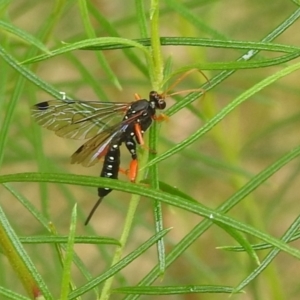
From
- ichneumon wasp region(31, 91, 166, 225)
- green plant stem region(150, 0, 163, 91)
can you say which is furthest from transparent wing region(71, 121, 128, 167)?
green plant stem region(150, 0, 163, 91)

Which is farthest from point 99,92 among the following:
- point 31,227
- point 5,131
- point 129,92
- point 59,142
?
point 59,142

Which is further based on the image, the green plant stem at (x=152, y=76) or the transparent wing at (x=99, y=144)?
the transparent wing at (x=99, y=144)

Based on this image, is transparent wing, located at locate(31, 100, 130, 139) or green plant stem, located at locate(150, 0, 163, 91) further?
transparent wing, located at locate(31, 100, 130, 139)

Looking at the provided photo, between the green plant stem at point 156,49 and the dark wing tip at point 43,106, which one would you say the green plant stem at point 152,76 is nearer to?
the green plant stem at point 156,49

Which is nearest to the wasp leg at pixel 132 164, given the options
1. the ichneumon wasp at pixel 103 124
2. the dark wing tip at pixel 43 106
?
the ichneumon wasp at pixel 103 124

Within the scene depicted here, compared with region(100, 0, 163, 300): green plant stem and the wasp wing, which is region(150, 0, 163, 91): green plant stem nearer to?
region(100, 0, 163, 300): green plant stem

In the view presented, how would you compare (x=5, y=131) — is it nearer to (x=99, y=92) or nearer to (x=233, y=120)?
(x=99, y=92)
